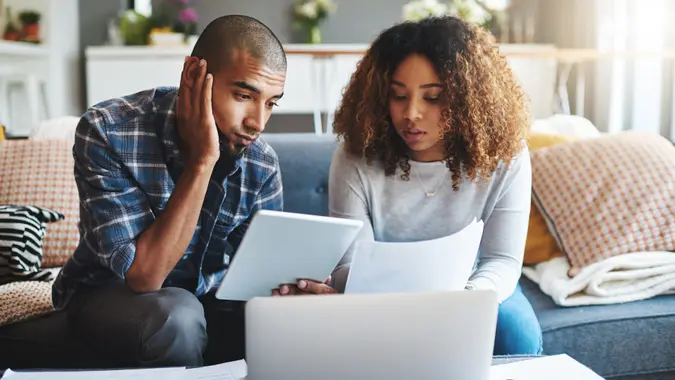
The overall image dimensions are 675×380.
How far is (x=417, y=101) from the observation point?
5.21 feet

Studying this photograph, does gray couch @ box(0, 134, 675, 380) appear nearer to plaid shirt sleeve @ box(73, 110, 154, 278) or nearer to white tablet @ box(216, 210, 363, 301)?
plaid shirt sleeve @ box(73, 110, 154, 278)

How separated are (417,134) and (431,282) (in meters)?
0.41

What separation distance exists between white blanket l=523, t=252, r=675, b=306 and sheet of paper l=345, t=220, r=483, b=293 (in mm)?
664

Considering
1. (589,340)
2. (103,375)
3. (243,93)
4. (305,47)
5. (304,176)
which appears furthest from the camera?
(305,47)

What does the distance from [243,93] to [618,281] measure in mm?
1095

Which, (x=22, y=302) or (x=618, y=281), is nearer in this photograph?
(x=22, y=302)

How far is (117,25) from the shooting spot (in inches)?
212

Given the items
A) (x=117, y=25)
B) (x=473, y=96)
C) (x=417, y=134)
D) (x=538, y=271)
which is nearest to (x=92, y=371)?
(x=417, y=134)

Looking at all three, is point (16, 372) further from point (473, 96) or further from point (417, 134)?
point (473, 96)

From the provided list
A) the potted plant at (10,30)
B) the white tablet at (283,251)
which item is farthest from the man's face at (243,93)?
the potted plant at (10,30)

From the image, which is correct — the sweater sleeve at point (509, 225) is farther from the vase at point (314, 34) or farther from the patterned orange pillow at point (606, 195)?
the vase at point (314, 34)

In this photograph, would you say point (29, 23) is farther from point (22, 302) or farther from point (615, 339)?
point (615, 339)

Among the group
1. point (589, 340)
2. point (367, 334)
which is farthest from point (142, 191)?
point (589, 340)

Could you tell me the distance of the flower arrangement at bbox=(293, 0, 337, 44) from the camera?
544 cm
